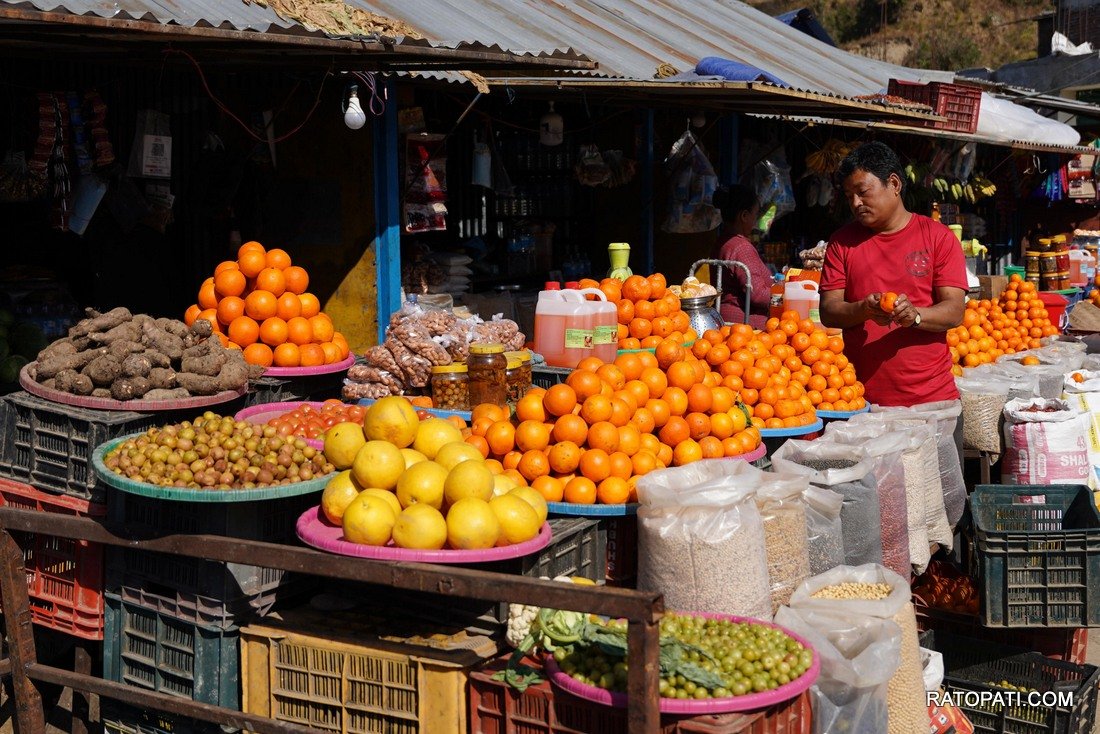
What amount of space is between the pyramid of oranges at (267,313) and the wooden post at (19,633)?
1496 millimetres

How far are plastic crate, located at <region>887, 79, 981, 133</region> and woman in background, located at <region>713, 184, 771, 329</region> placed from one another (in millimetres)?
3450

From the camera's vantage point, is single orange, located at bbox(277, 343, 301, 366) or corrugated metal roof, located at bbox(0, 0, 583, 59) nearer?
corrugated metal roof, located at bbox(0, 0, 583, 59)

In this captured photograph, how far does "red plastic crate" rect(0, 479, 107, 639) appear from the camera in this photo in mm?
3904

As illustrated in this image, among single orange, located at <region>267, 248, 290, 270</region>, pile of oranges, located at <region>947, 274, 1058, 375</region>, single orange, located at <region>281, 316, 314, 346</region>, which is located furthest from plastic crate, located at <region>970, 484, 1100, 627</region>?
pile of oranges, located at <region>947, 274, 1058, 375</region>

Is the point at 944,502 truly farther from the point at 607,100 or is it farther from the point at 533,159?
the point at 533,159

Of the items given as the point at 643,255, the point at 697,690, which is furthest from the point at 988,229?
the point at 697,690

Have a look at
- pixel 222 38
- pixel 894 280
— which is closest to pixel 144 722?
pixel 222 38

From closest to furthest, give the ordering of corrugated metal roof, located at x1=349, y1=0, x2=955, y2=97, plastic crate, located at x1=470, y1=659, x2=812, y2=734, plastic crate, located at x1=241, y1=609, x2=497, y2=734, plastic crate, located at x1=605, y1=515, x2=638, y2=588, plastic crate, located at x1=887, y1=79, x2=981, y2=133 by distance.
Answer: plastic crate, located at x1=470, y1=659, x2=812, y2=734 < plastic crate, located at x1=241, y1=609, x2=497, y2=734 < plastic crate, located at x1=605, y1=515, x2=638, y2=588 < corrugated metal roof, located at x1=349, y1=0, x2=955, y2=97 < plastic crate, located at x1=887, y1=79, x2=981, y2=133

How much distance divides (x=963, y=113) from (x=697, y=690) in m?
8.63

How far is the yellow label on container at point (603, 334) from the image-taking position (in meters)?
5.32

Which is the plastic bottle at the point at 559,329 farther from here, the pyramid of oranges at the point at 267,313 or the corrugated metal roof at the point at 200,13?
the corrugated metal roof at the point at 200,13

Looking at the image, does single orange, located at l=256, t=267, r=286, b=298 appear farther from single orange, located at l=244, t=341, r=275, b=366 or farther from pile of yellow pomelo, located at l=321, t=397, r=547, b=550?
pile of yellow pomelo, located at l=321, t=397, r=547, b=550

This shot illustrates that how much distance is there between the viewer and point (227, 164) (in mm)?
6473

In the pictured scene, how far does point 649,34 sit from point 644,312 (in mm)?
5168
